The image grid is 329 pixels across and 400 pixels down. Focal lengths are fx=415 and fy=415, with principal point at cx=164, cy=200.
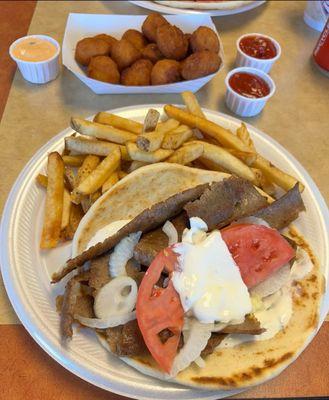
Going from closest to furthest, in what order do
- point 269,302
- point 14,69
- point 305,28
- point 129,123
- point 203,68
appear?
point 269,302
point 129,123
point 203,68
point 14,69
point 305,28

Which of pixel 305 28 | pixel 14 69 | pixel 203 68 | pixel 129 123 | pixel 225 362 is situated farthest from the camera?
pixel 305 28

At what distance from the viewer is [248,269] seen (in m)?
1.84

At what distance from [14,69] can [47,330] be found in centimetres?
215

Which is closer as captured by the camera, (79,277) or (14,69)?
(79,277)

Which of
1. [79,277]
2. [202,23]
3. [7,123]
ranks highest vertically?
[202,23]

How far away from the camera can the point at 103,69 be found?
9.23 ft

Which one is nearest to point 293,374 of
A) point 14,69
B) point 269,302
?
point 269,302

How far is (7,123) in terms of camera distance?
2.82 metres

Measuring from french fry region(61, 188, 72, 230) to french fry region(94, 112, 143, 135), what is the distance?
0.46 metres

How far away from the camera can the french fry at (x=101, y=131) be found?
2.22 m

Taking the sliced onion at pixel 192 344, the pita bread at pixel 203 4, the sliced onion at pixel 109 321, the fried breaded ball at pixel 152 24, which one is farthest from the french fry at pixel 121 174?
the pita bread at pixel 203 4

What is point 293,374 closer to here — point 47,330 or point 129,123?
point 47,330

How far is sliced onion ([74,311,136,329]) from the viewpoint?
5.69 ft

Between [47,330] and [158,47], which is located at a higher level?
[158,47]
